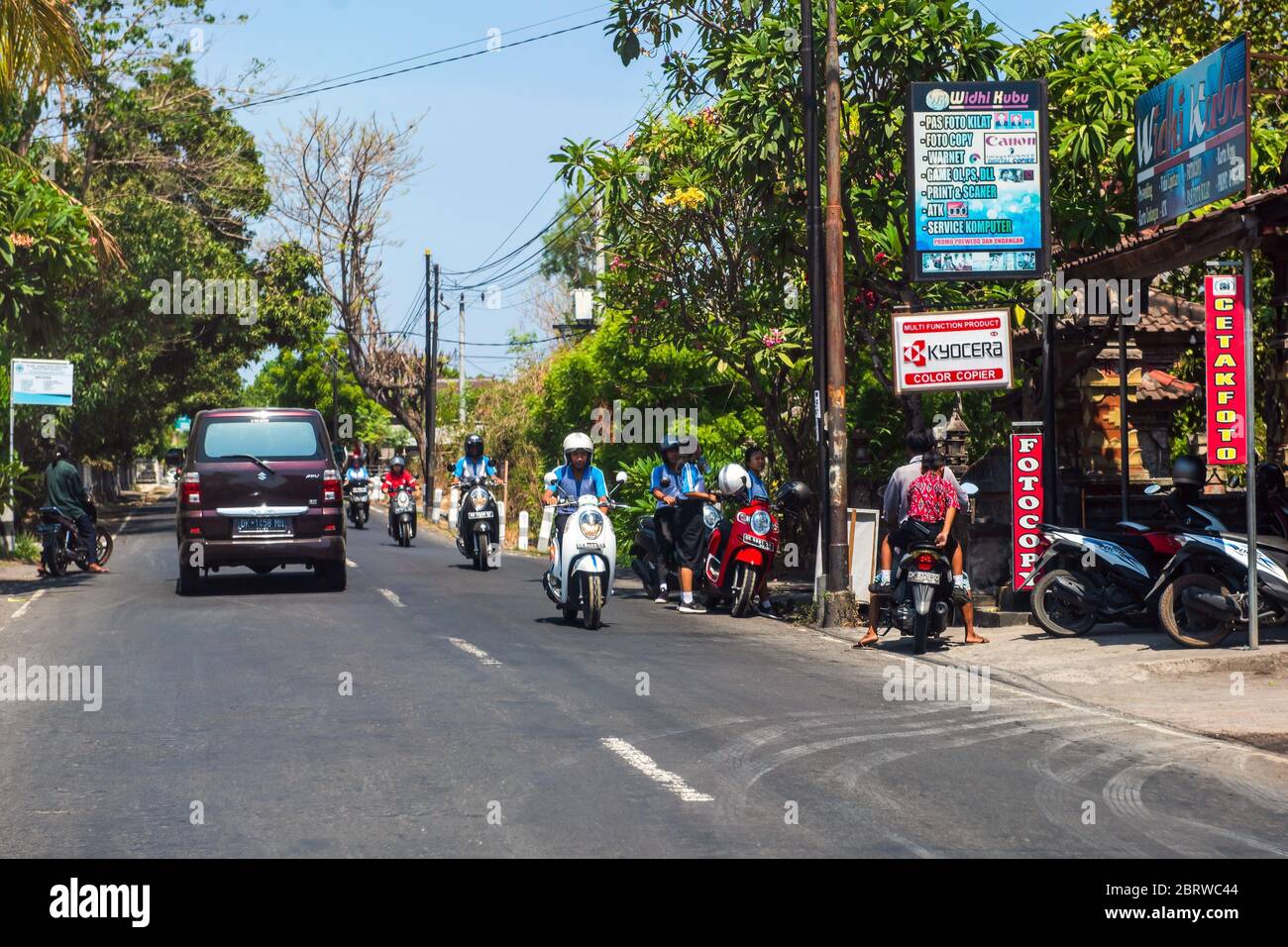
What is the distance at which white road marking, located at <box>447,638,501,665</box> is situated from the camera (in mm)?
11891

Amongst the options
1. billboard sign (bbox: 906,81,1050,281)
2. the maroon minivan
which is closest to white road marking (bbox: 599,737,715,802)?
billboard sign (bbox: 906,81,1050,281)

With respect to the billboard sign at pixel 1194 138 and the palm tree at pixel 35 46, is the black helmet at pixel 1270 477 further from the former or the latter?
the palm tree at pixel 35 46

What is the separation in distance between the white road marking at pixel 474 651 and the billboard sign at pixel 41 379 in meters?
14.8

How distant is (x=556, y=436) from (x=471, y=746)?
2670cm

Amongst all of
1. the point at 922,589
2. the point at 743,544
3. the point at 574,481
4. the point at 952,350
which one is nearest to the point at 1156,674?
the point at 922,589

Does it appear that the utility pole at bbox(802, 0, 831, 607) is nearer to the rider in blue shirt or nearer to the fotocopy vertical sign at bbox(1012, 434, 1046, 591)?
the fotocopy vertical sign at bbox(1012, 434, 1046, 591)

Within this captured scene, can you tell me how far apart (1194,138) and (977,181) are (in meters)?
2.16

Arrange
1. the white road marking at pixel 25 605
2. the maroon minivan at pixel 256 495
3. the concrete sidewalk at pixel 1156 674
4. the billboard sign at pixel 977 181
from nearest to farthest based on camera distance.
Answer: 1. the concrete sidewalk at pixel 1156 674
2. the billboard sign at pixel 977 181
3. the white road marking at pixel 25 605
4. the maroon minivan at pixel 256 495

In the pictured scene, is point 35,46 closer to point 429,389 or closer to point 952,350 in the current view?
point 952,350

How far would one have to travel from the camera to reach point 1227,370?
12391 mm

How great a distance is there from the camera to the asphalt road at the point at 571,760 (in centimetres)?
635

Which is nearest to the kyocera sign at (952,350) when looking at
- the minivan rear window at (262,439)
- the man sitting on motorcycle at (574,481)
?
the man sitting on motorcycle at (574,481)

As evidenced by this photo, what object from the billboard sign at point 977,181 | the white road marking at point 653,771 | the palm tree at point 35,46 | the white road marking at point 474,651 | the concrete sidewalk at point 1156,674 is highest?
the palm tree at point 35,46

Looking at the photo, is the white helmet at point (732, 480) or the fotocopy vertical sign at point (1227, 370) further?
the white helmet at point (732, 480)
